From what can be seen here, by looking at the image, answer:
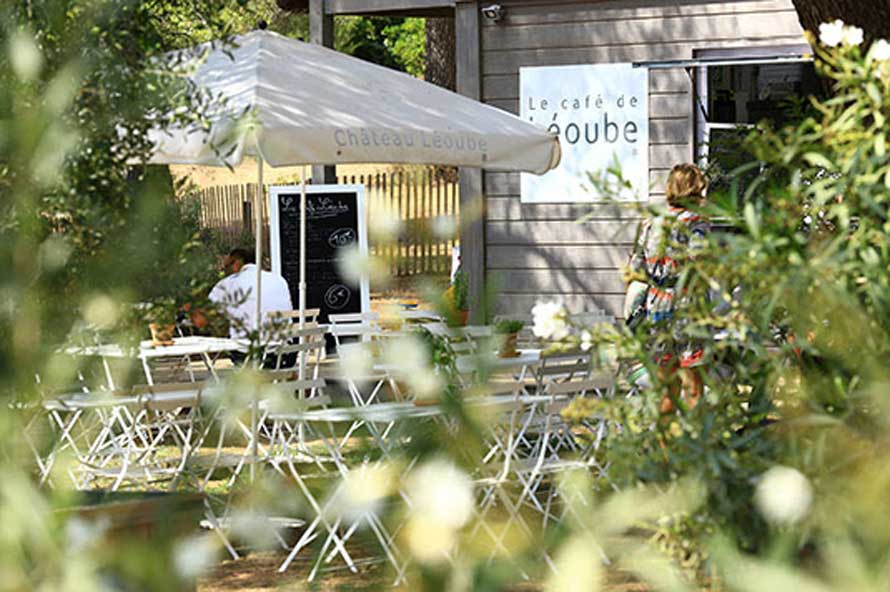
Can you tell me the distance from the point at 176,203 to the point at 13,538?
2466 mm

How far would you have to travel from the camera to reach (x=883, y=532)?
78.6 inches

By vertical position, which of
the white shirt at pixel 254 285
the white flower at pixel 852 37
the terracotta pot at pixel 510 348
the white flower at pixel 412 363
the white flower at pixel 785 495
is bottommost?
the terracotta pot at pixel 510 348

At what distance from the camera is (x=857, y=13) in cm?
652

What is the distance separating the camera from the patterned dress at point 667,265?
3857 mm

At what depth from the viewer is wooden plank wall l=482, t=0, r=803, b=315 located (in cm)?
1196

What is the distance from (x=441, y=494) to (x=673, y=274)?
278 centimetres

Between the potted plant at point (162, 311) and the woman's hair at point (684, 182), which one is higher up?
the woman's hair at point (684, 182)

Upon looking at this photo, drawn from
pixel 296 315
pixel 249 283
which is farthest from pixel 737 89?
pixel 296 315

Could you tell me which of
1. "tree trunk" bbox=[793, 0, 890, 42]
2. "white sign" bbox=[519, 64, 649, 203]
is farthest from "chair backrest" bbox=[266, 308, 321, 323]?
"tree trunk" bbox=[793, 0, 890, 42]

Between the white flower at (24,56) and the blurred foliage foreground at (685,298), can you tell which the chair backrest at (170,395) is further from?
the white flower at (24,56)

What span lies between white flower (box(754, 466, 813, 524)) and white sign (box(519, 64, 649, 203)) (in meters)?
9.36

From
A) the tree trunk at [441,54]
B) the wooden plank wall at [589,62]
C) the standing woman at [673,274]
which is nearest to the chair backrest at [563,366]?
the standing woman at [673,274]

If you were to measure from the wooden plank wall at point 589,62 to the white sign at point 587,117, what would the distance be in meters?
0.08

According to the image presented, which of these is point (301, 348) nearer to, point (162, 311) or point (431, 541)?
point (162, 311)
